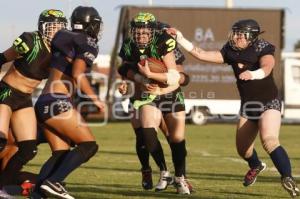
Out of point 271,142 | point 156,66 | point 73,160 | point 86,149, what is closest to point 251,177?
point 271,142

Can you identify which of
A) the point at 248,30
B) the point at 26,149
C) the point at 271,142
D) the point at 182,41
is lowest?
the point at 271,142

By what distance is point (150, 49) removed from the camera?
9.52 m

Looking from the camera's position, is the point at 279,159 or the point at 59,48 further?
the point at 279,159

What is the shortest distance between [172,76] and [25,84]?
5.40 feet

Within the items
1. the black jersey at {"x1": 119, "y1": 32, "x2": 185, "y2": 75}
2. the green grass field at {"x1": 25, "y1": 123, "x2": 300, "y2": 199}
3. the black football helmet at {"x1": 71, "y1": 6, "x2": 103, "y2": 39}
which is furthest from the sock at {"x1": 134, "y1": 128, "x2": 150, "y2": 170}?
the black football helmet at {"x1": 71, "y1": 6, "x2": 103, "y2": 39}

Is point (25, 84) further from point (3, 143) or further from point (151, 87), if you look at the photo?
point (151, 87)

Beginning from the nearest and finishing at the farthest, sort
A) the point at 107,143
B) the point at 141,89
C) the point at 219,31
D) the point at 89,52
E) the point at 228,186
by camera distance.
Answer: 1. the point at 89,52
2. the point at 141,89
3. the point at 228,186
4. the point at 107,143
5. the point at 219,31

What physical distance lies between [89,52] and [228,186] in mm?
3403

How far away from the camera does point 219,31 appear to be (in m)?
28.6

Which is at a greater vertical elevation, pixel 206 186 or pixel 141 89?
pixel 141 89

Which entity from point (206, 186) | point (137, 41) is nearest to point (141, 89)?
point (137, 41)

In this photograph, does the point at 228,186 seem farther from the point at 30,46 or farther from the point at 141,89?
the point at 30,46

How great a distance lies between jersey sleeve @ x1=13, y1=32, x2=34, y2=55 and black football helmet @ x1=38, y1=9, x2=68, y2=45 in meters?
0.17

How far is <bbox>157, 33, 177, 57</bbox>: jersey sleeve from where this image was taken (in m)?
9.34
